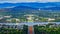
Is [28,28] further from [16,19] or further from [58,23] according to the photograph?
[58,23]

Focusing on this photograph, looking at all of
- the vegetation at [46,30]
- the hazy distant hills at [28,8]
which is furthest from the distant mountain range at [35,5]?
the vegetation at [46,30]

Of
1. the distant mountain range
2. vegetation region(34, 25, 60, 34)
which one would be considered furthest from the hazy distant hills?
Result: vegetation region(34, 25, 60, 34)

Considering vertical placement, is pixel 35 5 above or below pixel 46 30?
above

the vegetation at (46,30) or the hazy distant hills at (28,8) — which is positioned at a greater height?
the hazy distant hills at (28,8)

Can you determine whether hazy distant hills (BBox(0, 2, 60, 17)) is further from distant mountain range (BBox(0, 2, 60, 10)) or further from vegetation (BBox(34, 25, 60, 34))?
vegetation (BBox(34, 25, 60, 34))

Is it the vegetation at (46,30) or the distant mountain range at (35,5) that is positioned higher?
the distant mountain range at (35,5)

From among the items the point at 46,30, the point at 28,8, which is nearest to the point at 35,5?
the point at 28,8

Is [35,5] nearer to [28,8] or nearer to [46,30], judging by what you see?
[28,8]

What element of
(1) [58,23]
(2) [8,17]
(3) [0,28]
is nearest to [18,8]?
(2) [8,17]

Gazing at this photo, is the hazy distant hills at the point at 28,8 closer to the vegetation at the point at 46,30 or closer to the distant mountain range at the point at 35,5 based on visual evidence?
the distant mountain range at the point at 35,5

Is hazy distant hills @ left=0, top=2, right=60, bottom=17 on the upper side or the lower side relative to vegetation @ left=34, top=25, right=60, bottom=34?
upper

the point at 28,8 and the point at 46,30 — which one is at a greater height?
the point at 28,8
